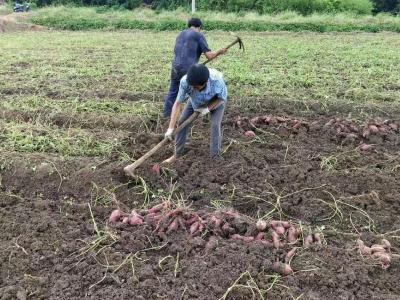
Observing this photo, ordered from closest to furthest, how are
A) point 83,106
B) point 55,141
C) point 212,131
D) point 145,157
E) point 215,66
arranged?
Result: point 145,157, point 212,131, point 55,141, point 83,106, point 215,66

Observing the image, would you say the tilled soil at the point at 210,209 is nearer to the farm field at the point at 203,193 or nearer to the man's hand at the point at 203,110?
the farm field at the point at 203,193

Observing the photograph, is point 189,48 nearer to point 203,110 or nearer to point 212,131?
point 212,131

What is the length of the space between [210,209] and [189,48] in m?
2.91

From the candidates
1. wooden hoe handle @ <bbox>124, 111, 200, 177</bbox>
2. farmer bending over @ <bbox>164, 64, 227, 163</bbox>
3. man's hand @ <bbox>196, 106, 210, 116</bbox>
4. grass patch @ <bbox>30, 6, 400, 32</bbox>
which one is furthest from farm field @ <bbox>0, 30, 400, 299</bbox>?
grass patch @ <bbox>30, 6, 400, 32</bbox>

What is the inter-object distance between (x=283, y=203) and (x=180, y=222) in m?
1.13

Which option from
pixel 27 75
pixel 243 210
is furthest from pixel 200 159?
pixel 27 75

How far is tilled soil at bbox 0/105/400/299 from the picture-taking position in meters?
3.64

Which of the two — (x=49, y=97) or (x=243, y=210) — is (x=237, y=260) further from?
(x=49, y=97)

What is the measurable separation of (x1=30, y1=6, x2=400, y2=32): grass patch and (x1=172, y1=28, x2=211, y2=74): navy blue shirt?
15.4m

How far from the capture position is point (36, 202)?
15.6ft

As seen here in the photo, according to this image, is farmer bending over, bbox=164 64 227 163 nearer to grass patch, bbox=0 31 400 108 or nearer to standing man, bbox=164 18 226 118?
standing man, bbox=164 18 226 118

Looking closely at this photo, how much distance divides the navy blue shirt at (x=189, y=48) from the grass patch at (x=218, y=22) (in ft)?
50.5

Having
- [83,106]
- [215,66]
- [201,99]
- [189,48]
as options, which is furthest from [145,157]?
[215,66]

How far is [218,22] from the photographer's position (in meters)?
22.5
